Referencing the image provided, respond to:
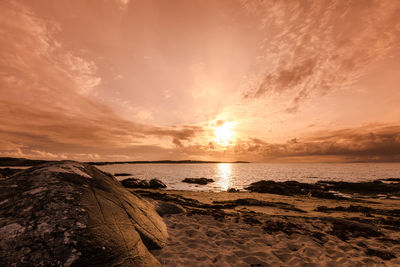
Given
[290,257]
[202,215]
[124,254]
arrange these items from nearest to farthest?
[124,254]
[290,257]
[202,215]

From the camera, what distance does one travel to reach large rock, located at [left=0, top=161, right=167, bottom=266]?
9.96ft

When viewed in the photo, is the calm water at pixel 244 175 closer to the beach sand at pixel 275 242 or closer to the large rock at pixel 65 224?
the beach sand at pixel 275 242

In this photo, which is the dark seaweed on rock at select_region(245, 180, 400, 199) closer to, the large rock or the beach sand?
the beach sand

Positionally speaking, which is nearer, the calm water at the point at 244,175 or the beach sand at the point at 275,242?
the beach sand at the point at 275,242

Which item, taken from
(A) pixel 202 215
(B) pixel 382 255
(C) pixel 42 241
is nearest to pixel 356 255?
(B) pixel 382 255

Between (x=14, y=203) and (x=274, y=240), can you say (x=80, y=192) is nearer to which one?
(x=14, y=203)

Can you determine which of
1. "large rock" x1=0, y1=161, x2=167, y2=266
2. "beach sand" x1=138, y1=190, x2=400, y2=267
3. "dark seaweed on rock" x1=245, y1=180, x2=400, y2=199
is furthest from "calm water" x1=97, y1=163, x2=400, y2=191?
"large rock" x1=0, y1=161, x2=167, y2=266

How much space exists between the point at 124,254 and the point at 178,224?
3959 millimetres

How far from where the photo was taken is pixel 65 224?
345 centimetres

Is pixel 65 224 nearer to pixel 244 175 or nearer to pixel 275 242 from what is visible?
pixel 275 242

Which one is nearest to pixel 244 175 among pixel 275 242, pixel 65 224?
pixel 275 242

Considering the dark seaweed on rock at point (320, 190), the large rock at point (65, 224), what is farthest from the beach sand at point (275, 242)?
the dark seaweed on rock at point (320, 190)

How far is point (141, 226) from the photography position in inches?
201

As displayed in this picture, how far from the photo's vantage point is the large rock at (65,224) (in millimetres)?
3035
